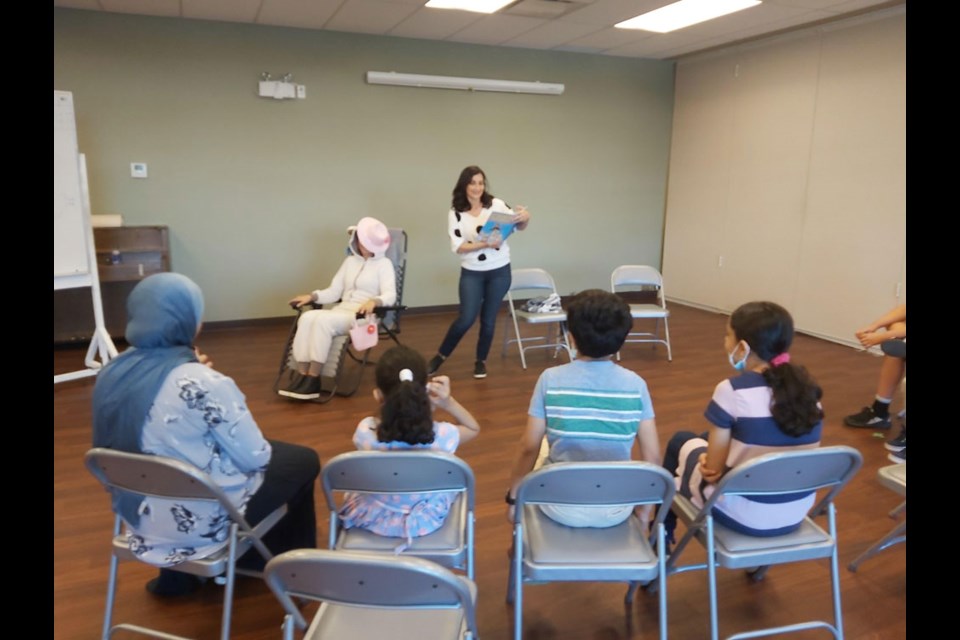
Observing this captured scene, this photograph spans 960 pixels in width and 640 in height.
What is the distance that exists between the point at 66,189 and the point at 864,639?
4972mm

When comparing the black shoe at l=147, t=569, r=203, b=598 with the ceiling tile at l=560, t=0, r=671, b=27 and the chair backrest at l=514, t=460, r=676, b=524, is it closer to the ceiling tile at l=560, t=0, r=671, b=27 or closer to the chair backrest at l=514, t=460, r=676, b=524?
the chair backrest at l=514, t=460, r=676, b=524

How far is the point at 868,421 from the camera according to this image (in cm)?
388

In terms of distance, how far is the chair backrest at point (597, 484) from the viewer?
1.61 m

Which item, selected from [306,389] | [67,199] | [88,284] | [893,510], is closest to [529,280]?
[306,389]

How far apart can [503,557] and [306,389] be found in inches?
83.2

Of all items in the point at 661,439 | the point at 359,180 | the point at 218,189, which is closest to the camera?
the point at 661,439

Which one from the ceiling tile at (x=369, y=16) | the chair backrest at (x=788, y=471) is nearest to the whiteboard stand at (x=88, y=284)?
the ceiling tile at (x=369, y=16)

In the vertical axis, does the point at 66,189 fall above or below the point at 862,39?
below

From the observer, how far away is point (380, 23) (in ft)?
18.6
